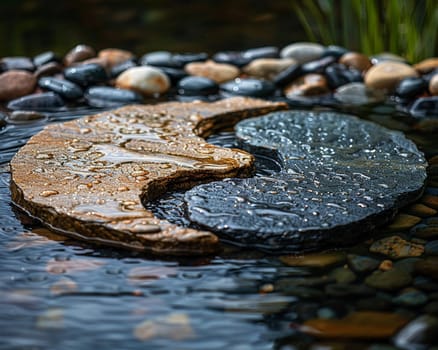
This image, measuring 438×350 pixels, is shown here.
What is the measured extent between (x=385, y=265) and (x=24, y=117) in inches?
80.6

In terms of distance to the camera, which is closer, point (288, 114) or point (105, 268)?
point (105, 268)

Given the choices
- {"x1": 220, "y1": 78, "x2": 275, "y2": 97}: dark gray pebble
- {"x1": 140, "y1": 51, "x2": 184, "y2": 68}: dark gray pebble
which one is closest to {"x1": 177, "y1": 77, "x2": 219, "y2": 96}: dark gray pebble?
{"x1": 220, "y1": 78, "x2": 275, "y2": 97}: dark gray pebble

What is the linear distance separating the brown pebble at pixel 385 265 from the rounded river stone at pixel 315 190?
0.14 m

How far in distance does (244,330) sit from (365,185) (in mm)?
870

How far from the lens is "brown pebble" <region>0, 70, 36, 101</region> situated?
3607mm

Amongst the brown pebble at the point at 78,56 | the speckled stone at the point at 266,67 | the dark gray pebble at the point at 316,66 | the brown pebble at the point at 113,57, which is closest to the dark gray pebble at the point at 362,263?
the dark gray pebble at the point at 316,66

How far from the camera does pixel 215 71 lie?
13.0 ft

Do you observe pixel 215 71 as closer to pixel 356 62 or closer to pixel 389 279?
pixel 356 62

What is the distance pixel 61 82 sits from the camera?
142 inches

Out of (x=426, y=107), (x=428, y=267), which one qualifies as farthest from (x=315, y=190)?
(x=426, y=107)

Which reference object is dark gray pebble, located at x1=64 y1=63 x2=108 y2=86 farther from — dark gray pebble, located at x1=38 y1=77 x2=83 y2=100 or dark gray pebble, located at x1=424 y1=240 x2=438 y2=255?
dark gray pebble, located at x1=424 y1=240 x2=438 y2=255

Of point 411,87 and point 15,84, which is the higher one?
point 15,84

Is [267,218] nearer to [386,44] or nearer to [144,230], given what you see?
[144,230]

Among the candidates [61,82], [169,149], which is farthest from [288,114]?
[61,82]
